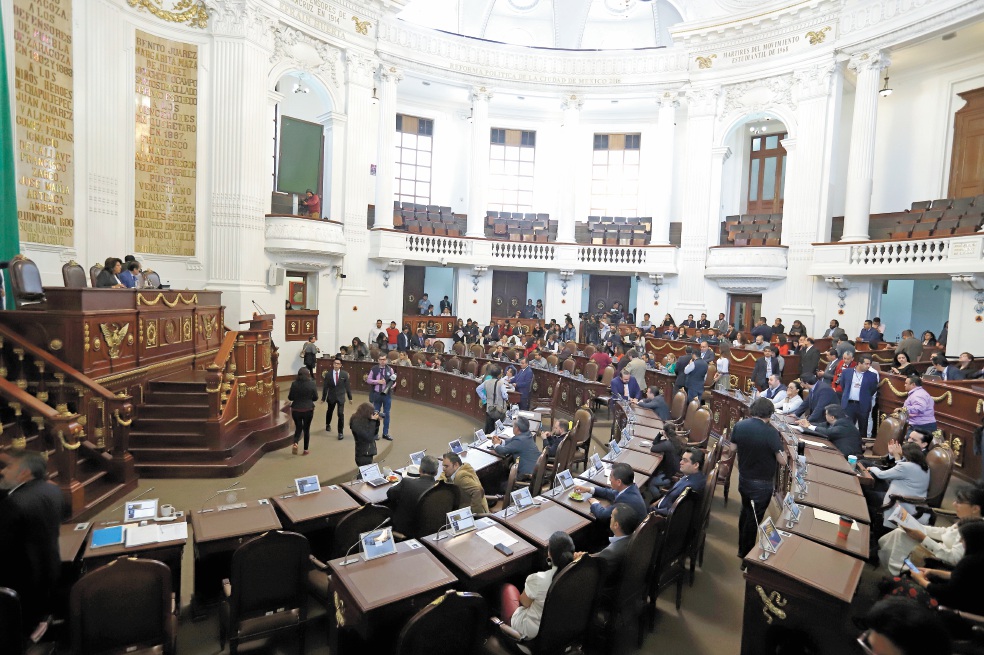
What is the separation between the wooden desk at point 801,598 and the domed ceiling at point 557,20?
2091cm

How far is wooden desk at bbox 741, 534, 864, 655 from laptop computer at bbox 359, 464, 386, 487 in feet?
10.7

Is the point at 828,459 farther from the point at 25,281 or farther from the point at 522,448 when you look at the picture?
the point at 25,281

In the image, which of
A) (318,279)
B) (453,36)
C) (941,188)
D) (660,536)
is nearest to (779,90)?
(941,188)

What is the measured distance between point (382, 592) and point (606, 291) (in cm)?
2042

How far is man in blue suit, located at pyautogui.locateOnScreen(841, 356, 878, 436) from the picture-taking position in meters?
8.14

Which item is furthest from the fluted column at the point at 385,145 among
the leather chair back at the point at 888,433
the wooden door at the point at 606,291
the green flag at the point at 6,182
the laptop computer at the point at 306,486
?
the leather chair back at the point at 888,433

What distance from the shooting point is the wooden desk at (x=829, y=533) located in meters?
3.78

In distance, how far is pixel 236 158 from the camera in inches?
547

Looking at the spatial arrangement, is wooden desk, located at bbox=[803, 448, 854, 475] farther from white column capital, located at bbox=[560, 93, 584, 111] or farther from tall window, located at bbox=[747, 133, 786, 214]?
white column capital, located at bbox=[560, 93, 584, 111]

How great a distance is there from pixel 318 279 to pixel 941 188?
1923 centimetres

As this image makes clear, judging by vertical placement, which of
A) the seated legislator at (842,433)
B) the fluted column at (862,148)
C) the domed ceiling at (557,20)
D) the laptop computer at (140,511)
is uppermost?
the domed ceiling at (557,20)

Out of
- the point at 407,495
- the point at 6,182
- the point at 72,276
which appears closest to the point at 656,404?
the point at 407,495

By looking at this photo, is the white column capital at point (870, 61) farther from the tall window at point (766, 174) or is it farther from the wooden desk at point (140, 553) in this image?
the wooden desk at point (140, 553)

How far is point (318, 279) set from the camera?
16.6 meters
